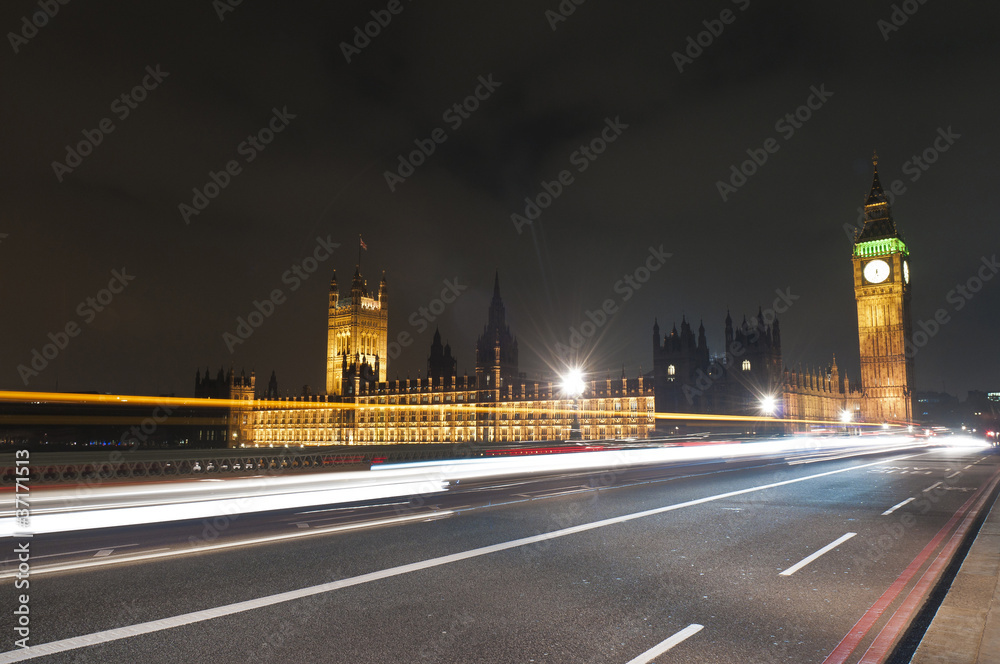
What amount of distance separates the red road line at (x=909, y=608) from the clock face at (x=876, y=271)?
371ft

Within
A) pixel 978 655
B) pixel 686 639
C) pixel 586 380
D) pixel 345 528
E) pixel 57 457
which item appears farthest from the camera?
pixel 586 380

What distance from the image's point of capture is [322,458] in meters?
30.5

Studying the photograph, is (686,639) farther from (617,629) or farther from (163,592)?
(163,592)

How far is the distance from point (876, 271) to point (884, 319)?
8643 mm

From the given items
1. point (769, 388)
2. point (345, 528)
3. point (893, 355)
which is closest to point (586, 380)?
point (769, 388)

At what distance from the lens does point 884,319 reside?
105438 mm

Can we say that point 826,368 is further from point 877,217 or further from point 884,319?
point 877,217

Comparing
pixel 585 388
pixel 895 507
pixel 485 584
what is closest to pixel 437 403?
pixel 585 388

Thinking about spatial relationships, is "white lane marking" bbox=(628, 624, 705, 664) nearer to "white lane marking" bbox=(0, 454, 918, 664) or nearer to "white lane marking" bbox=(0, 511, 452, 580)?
"white lane marking" bbox=(0, 454, 918, 664)

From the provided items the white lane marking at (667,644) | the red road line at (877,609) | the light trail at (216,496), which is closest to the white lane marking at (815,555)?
the red road line at (877,609)

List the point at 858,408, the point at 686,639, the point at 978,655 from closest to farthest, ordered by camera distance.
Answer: the point at 978,655
the point at 686,639
the point at 858,408

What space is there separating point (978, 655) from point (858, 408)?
111265 mm

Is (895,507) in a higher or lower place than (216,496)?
lower

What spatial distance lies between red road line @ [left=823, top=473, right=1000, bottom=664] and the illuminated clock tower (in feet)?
351
